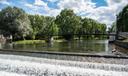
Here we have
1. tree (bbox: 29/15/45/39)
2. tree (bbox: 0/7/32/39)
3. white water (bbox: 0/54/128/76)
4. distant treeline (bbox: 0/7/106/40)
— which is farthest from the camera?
tree (bbox: 29/15/45/39)

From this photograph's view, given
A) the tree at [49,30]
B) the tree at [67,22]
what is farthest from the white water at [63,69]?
the tree at [67,22]

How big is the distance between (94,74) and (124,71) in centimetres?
152

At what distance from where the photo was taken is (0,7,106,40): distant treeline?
42.9 meters

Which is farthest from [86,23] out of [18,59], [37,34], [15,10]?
[18,59]

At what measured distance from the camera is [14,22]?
139 feet

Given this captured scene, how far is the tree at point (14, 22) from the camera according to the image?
4234cm

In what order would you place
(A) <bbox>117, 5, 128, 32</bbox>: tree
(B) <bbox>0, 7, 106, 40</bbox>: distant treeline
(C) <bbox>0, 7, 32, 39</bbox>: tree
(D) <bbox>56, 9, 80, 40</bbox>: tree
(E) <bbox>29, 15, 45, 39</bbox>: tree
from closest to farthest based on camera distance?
A: (C) <bbox>0, 7, 32, 39</bbox>: tree
(B) <bbox>0, 7, 106, 40</bbox>: distant treeline
(A) <bbox>117, 5, 128, 32</bbox>: tree
(E) <bbox>29, 15, 45, 39</bbox>: tree
(D) <bbox>56, 9, 80, 40</bbox>: tree

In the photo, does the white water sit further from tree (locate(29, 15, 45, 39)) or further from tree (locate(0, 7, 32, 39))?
tree (locate(29, 15, 45, 39))

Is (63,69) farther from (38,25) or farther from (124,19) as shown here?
(38,25)

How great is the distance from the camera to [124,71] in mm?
9555

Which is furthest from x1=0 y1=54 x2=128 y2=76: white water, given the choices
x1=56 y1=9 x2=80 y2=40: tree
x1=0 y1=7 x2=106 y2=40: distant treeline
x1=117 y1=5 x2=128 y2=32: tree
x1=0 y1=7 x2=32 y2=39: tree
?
x1=56 y1=9 x2=80 y2=40: tree

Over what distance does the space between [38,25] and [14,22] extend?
1344 cm

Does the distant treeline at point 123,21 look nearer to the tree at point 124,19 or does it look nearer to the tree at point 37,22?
the tree at point 124,19

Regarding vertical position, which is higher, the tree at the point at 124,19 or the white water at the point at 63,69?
the tree at the point at 124,19
